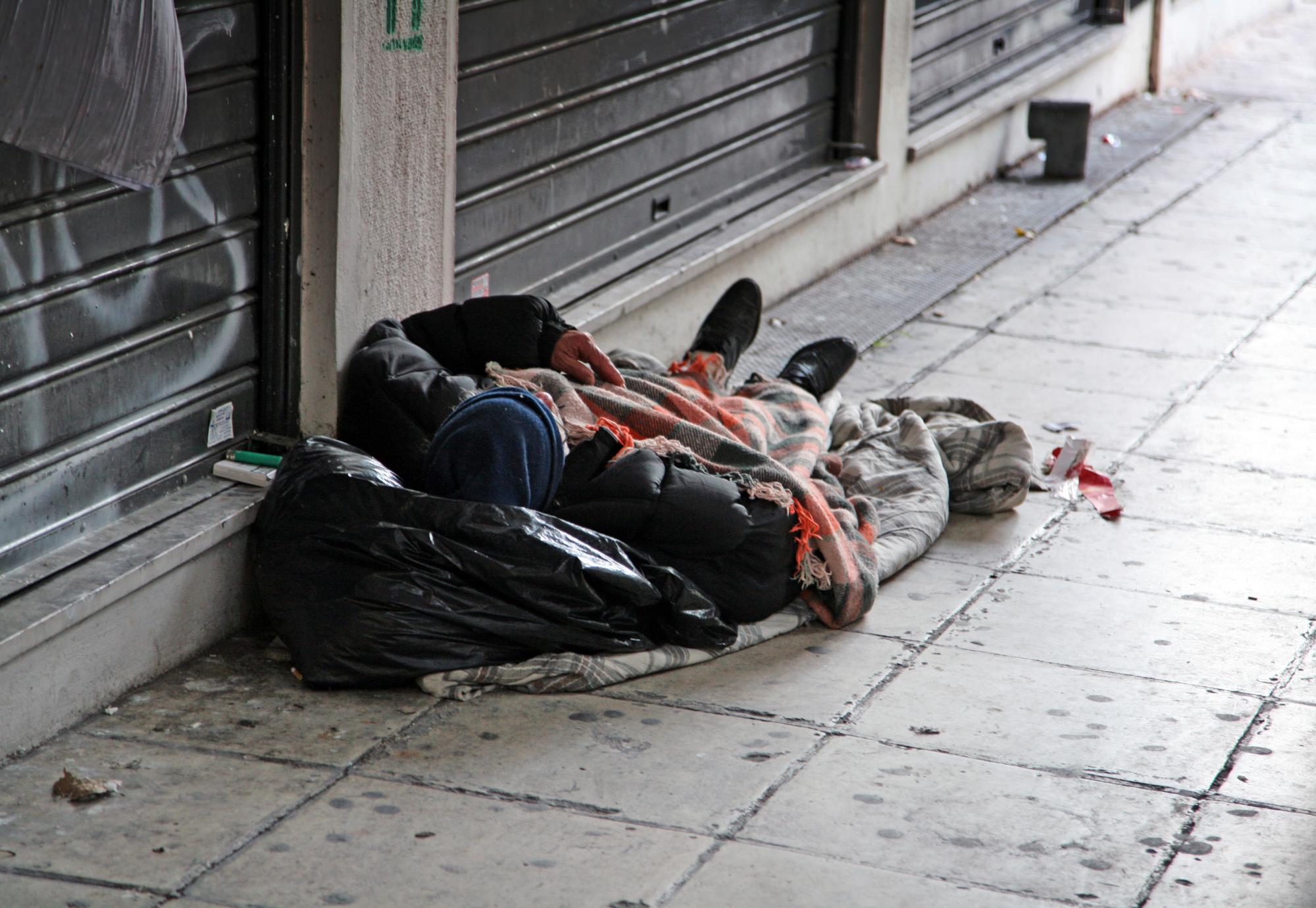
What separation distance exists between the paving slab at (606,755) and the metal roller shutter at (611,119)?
5.91ft

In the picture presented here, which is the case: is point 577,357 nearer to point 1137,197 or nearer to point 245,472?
Result: point 245,472

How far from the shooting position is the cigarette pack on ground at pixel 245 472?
4152 millimetres

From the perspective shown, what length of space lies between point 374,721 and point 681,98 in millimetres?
3478

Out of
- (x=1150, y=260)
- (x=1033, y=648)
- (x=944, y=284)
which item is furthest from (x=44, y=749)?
(x=1150, y=260)

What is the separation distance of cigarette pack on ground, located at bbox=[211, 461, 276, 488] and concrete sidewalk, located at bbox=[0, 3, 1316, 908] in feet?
1.39

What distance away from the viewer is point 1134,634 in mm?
4273

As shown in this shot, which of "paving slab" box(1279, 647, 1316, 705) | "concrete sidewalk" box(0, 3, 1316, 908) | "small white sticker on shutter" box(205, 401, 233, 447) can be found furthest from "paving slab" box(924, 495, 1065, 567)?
"small white sticker on shutter" box(205, 401, 233, 447)

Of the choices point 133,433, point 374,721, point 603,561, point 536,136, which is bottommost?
point 374,721

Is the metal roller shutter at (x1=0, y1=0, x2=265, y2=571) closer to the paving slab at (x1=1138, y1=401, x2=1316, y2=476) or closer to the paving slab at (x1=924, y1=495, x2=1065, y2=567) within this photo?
the paving slab at (x1=924, y1=495, x2=1065, y2=567)

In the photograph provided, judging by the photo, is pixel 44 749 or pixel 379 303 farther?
pixel 379 303

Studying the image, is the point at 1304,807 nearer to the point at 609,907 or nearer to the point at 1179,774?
the point at 1179,774

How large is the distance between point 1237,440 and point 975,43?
4.50 meters

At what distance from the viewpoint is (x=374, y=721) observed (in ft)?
12.2

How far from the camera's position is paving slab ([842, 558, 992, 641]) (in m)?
4.34
